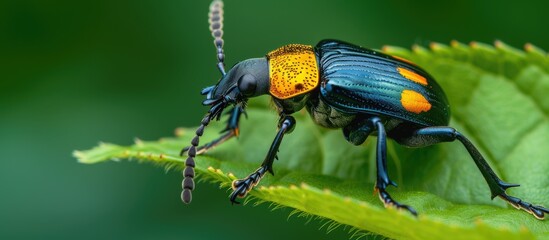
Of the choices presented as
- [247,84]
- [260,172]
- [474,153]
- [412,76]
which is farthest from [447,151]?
[247,84]

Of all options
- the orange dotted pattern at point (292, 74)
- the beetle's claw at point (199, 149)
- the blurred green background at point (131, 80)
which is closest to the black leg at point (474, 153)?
the orange dotted pattern at point (292, 74)

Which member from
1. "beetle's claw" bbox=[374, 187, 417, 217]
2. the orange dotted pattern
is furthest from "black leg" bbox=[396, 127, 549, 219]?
the orange dotted pattern

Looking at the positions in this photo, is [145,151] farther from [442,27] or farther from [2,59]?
[442,27]

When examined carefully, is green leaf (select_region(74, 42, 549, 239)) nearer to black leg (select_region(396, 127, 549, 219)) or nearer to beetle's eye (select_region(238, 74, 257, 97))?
black leg (select_region(396, 127, 549, 219))

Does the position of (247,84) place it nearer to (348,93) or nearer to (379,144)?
(348,93)

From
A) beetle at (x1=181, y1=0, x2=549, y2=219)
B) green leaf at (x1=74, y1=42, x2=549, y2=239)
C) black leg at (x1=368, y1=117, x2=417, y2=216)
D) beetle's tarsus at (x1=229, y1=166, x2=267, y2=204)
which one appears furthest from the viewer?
beetle at (x1=181, y1=0, x2=549, y2=219)

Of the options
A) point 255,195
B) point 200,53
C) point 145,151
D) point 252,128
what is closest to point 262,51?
point 200,53
